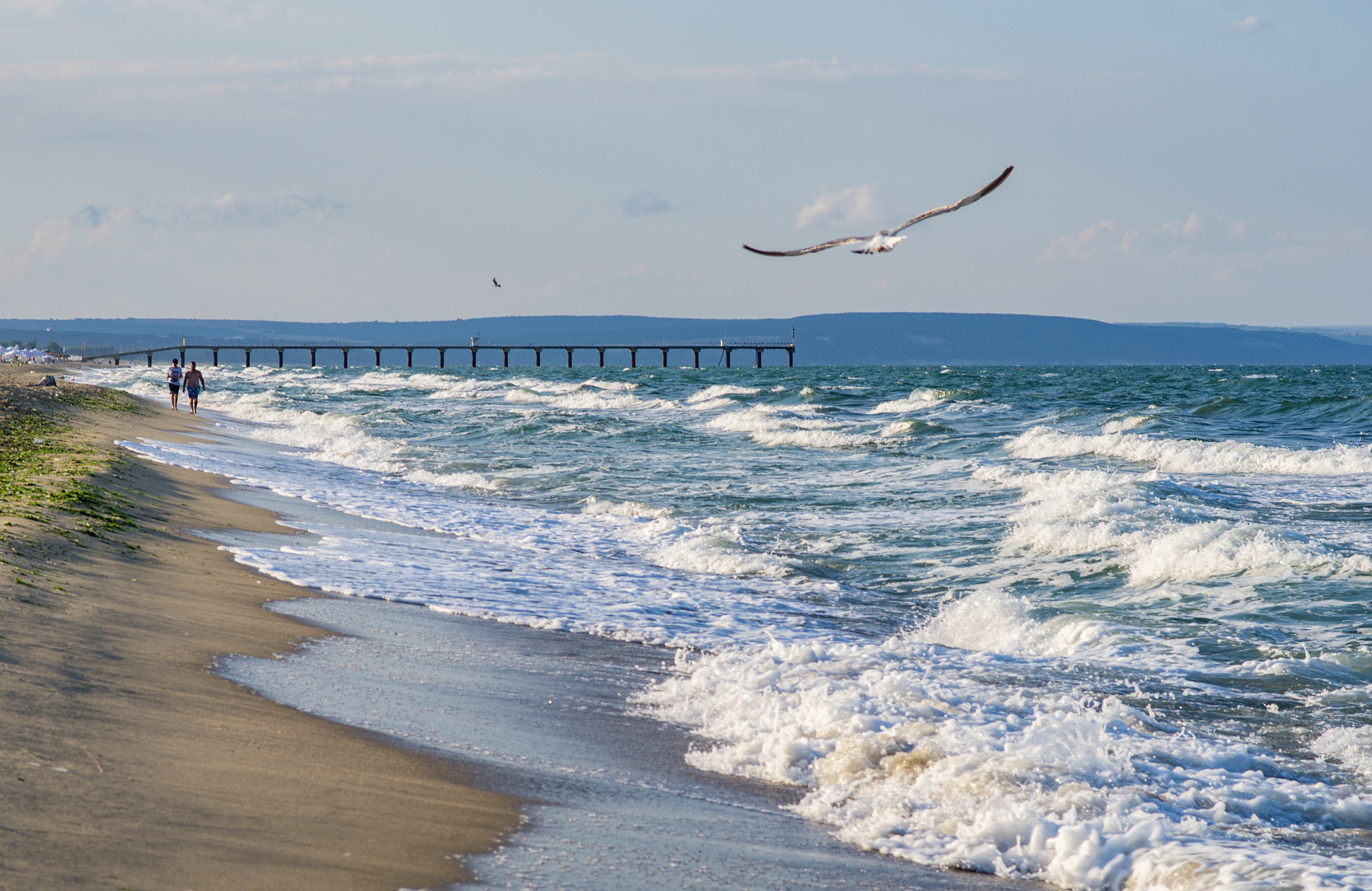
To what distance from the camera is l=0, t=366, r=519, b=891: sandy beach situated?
3.22 m

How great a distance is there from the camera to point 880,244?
6070 mm

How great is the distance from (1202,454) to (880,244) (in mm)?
16847

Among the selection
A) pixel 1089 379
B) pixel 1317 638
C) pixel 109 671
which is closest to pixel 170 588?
pixel 109 671

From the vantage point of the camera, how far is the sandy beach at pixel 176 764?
3219 millimetres

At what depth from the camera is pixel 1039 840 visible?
4184mm

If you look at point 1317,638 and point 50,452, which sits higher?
point 50,452

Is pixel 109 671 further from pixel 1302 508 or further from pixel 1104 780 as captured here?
pixel 1302 508

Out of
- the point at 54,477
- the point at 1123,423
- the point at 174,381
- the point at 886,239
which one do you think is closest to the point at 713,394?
the point at 1123,423

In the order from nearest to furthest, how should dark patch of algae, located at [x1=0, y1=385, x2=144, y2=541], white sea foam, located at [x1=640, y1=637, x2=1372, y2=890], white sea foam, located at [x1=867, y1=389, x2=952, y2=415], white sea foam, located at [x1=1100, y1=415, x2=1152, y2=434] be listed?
1. white sea foam, located at [x1=640, y1=637, x2=1372, y2=890]
2. dark patch of algae, located at [x1=0, y1=385, x2=144, y2=541]
3. white sea foam, located at [x1=1100, y1=415, x2=1152, y2=434]
4. white sea foam, located at [x1=867, y1=389, x2=952, y2=415]

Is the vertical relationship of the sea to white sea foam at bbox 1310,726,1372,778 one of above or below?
above

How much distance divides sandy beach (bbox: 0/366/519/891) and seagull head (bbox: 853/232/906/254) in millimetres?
3506

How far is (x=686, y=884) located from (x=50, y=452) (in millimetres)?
12079

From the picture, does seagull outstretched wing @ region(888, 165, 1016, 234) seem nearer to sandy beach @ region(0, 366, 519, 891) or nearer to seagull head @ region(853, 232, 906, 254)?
seagull head @ region(853, 232, 906, 254)

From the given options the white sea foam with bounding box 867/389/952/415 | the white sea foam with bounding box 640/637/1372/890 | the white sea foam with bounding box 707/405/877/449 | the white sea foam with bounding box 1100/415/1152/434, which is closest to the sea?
the white sea foam with bounding box 640/637/1372/890
